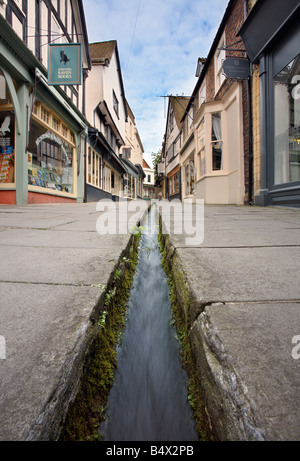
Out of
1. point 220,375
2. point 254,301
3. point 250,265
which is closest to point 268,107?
point 250,265

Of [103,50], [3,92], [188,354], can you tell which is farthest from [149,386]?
[103,50]

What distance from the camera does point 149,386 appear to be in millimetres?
896

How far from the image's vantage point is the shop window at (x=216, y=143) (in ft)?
30.1

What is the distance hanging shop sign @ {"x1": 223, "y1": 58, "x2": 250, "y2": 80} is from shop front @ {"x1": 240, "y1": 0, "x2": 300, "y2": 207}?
445 mm

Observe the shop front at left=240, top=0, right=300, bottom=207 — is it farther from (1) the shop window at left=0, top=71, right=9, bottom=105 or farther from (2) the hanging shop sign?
(1) the shop window at left=0, top=71, right=9, bottom=105

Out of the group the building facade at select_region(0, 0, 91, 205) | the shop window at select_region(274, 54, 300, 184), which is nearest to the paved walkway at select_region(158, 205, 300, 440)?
the shop window at select_region(274, 54, 300, 184)

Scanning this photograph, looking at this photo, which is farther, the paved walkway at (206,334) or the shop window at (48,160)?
the shop window at (48,160)

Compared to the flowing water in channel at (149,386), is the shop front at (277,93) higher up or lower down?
higher up

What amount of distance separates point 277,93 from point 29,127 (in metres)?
6.18

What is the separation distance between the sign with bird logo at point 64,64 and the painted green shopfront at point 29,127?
0.28 m

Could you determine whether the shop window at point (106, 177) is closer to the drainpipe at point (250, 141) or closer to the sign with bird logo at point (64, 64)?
the sign with bird logo at point (64, 64)

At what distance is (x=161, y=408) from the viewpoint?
0.81 meters

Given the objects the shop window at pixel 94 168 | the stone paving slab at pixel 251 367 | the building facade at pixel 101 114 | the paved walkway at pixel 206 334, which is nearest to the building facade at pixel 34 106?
the shop window at pixel 94 168

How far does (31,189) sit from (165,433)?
708cm
